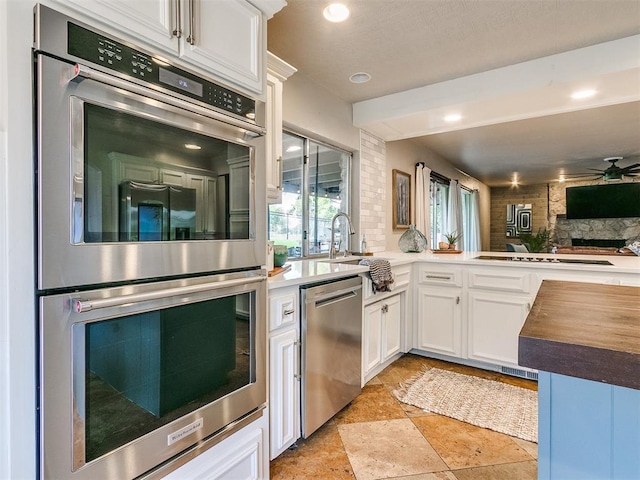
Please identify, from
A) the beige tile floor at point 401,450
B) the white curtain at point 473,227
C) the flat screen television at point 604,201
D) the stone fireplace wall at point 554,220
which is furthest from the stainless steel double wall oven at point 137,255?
the stone fireplace wall at point 554,220

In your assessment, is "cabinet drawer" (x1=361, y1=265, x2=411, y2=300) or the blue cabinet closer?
the blue cabinet

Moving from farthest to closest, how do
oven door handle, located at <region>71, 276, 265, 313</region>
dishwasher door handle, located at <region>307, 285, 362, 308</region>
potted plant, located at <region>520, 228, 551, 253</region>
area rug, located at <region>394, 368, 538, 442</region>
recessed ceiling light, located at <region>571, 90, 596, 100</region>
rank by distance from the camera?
1. potted plant, located at <region>520, 228, 551, 253</region>
2. recessed ceiling light, located at <region>571, 90, 596, 100</region>
3. area rug, located at <region>394, 368, 538, 442</region>
4. dishwasher door handle, located at <region>307, 285, 362, 308</region>
5. oven door handle, located at <region>71, 276, 265, 313</region>

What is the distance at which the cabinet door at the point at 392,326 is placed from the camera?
8.73ft

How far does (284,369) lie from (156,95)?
1.25 meters

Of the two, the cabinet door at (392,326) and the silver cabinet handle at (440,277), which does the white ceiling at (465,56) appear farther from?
the cabinet door at (392,326)

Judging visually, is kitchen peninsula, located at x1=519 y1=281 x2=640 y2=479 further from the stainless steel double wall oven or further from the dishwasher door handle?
the dishwasher door handle

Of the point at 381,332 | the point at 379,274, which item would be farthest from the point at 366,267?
the point at 381,332

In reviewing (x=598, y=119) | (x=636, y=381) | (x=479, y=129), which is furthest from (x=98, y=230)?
(x=598, y=119)

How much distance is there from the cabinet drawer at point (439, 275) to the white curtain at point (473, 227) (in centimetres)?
496

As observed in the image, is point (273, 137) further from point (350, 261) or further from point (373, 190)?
point (373, 190)

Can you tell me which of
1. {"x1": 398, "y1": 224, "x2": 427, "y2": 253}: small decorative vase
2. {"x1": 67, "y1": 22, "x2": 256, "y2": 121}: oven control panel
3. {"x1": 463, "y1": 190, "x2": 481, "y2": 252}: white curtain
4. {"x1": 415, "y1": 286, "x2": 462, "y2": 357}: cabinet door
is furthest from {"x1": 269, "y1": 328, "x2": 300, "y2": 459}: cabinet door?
{"x1": 463, "y1": 190, "x2": 481, "y2": 252}: white curtain

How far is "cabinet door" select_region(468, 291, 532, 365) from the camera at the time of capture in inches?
102

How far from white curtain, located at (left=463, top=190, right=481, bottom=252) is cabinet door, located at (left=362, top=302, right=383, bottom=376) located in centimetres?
561

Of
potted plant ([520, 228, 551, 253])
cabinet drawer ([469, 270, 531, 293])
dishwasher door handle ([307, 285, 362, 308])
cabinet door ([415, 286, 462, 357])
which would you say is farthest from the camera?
potted plant ([520, 228, 551, 253])
